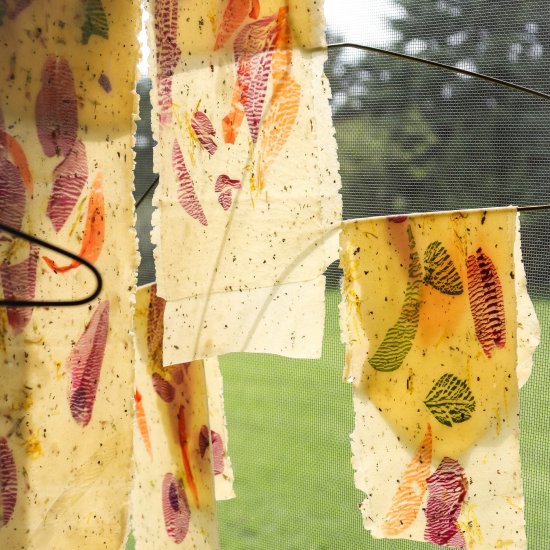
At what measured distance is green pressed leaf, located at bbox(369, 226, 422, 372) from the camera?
754 mm

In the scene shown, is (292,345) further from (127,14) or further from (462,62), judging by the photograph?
(462,62)

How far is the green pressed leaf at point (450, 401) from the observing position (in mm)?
744

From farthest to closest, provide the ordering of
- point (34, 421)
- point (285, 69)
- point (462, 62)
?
point (462, 62) → point (285, 69) → point (34, 421)

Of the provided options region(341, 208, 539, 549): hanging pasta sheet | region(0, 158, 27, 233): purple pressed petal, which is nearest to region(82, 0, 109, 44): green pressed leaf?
region(0, 158, 27, 233): purple pressed petal

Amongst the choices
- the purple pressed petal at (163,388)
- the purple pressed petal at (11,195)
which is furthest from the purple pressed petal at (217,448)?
the purple pressed petal at (11,195)

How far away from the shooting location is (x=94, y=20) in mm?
620

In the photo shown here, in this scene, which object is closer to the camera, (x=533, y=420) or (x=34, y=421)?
(x=34, y=421)

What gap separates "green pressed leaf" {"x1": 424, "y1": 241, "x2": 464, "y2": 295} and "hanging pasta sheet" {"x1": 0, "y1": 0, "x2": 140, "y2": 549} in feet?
0.93

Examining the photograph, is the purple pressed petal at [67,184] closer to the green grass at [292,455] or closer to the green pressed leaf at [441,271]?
the green pressed leaf at [441,271]

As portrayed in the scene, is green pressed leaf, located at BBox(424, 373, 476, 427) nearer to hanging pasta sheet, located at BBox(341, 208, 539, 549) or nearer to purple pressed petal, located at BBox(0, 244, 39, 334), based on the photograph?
hanging pasta sheet, located at BBox(341, 208, 539, 549)

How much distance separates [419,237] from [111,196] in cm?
29

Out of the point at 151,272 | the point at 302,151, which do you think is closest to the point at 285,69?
the point at 302,151

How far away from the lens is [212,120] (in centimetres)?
73

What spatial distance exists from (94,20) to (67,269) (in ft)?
0.66
